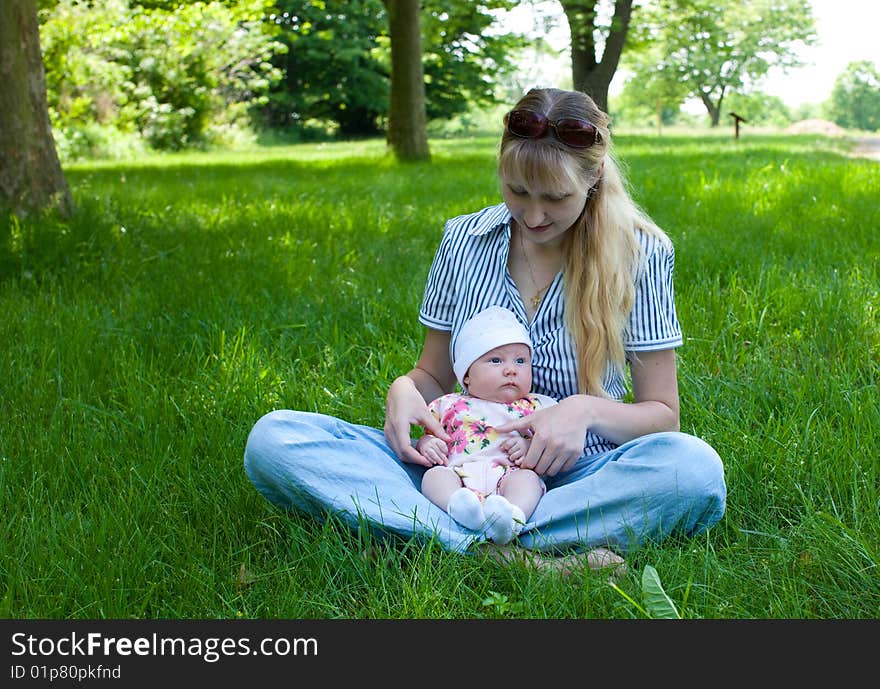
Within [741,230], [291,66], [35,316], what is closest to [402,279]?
[35,316]

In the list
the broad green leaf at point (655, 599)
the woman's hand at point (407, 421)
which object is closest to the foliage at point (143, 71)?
the woman's hand at point (407, 421)

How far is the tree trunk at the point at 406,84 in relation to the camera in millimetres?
14594

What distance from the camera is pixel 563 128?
A: 8.25 feet

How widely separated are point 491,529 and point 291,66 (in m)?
34.2

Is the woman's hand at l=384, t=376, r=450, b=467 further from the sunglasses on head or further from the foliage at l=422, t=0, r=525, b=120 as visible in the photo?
the foliage at l=422, t=0, r=525, b=120

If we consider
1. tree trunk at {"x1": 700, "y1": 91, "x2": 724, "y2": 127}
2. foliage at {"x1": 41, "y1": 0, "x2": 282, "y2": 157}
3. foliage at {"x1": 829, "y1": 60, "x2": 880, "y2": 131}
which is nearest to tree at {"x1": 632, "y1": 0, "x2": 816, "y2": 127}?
tree trunk at {"x1": 700, "y1": 91, "x2": 724, "y2": 127}

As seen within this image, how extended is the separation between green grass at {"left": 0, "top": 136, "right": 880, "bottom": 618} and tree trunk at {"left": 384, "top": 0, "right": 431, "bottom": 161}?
7.59 m

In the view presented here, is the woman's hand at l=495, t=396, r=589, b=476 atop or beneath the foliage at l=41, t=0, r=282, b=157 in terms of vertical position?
beneath

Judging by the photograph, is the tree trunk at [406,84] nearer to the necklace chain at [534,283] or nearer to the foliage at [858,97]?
the necklace chain at [534,283]

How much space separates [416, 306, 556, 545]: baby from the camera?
2.57m

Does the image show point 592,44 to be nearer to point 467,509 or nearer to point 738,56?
point 467,509

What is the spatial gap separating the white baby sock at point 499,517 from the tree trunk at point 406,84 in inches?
504

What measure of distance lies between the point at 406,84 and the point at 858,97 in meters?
76.3

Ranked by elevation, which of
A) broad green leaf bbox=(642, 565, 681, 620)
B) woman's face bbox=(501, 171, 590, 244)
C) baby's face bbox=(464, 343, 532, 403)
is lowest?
broad green leaf bbox=(642, 565, 681, 620)
